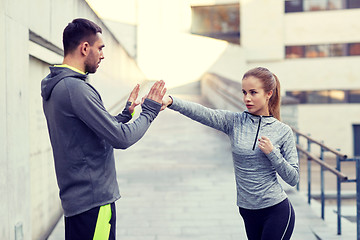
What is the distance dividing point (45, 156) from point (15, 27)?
182 cm

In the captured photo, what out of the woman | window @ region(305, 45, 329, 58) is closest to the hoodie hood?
the woman

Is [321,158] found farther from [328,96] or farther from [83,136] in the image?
[328,96]

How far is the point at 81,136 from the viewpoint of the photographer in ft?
6.51

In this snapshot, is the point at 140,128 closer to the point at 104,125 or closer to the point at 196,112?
the point at 104,125

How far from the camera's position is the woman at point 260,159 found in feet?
8.04

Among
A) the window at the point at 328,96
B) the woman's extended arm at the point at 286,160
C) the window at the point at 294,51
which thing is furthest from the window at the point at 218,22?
the woman's extended arm at the point at 286,160

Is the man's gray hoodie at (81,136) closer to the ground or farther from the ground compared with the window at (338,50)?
closer to the ground

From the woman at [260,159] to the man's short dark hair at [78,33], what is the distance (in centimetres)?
60

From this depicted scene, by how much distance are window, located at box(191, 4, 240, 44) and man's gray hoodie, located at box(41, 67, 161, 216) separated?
23189 millimetres

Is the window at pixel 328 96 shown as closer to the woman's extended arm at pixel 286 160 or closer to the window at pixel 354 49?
the window at pixel 354 49

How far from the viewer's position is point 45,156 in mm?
4633

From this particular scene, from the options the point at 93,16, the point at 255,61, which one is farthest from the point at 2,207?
the point at 255,61

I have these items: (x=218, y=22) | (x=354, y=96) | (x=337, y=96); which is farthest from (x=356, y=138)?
(x=218, y=22)

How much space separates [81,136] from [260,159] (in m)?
1.10
